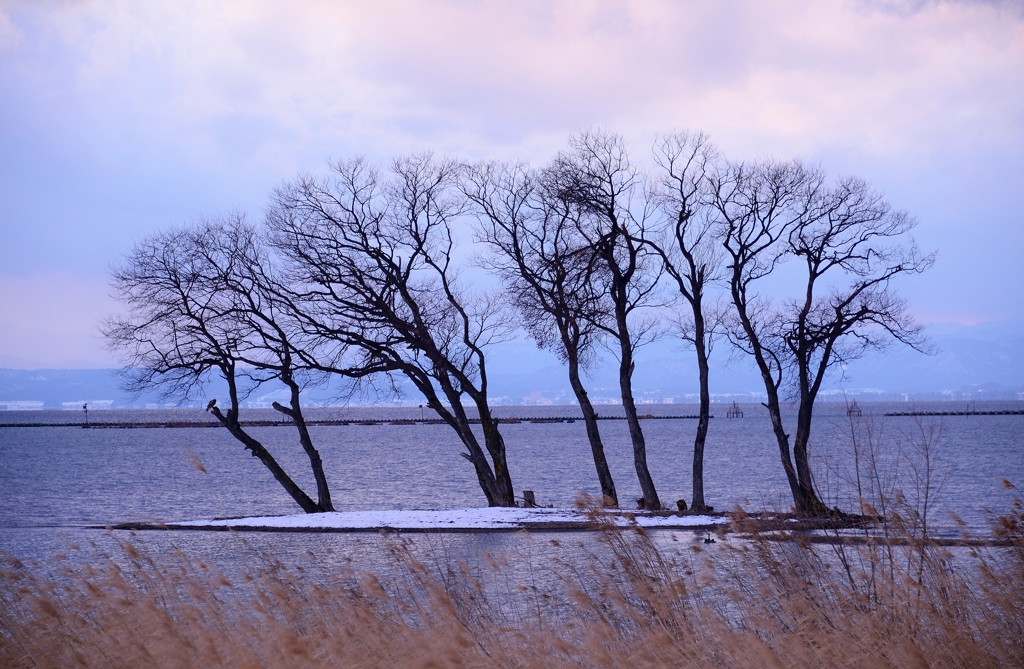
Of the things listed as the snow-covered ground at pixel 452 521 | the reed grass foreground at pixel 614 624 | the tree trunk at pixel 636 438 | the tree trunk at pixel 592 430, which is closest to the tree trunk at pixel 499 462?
the snow-covered ground at pixel 452 521

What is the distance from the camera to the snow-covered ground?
66.2 ft

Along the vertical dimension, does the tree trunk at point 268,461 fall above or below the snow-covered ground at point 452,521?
above

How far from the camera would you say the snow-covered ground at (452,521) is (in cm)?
2019

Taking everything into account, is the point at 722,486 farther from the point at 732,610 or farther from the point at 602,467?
the point at 732,610

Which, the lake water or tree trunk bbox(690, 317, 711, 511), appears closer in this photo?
the lake water

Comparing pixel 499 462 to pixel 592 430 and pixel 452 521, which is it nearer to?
pixel 592 430

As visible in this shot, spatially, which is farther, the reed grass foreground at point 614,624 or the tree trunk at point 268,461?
the tree trunk at point 268,461

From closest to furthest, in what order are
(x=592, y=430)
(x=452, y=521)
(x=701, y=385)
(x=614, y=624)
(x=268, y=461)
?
(x=614, y=624) < (x=452, y=521) < (x=701, y=385) < (x=592, y=430) < (x=268, y=461)

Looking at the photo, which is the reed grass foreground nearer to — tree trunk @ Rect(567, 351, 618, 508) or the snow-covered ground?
the snow-covered ground

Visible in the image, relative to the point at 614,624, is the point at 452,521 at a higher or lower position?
lower

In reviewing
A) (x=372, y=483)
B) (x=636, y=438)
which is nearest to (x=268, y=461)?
(x=636, y=438)

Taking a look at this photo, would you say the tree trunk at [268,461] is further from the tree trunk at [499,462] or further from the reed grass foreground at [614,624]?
the reed grass foreground at [614,624]

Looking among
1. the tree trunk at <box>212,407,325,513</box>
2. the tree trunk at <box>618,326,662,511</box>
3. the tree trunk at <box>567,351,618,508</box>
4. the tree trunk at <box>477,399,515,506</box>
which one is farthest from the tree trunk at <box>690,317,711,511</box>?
the tree trunk at <box>212,407,325,513</box>

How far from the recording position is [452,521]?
21812mm
